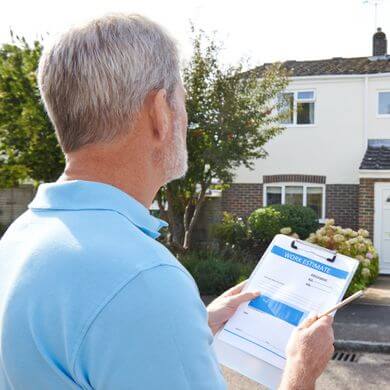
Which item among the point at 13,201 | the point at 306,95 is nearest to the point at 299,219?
the point at 306,95

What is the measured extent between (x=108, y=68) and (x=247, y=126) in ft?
32.0

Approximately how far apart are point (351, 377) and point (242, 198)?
9.91 metres

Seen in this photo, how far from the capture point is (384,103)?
15.0 m

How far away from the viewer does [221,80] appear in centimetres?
1066

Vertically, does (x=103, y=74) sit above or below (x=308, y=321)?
above

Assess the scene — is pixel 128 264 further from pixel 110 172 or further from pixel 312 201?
pixel 312 201

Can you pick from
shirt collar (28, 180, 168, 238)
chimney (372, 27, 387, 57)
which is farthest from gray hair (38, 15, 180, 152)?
chimney (372, 27, 387, 57)

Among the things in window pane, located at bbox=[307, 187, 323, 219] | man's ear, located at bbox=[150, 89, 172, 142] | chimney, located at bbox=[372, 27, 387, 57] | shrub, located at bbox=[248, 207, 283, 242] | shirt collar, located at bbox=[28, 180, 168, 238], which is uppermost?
chimney, located at bbox=[372, 27, 387, 57]

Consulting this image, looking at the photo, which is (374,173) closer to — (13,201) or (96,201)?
(13,201)

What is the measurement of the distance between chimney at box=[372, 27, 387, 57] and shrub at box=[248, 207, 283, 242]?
687 cm

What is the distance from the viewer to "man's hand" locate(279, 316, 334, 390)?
4.75 feet

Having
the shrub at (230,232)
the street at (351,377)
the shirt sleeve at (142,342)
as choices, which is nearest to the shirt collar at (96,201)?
the shirt sleeve at (142,342)

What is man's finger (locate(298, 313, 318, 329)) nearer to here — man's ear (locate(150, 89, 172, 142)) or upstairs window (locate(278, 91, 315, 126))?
man's ear (locate(150, 89, 172, 142))

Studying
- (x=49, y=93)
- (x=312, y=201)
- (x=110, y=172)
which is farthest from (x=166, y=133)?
(x=312, y=201)
